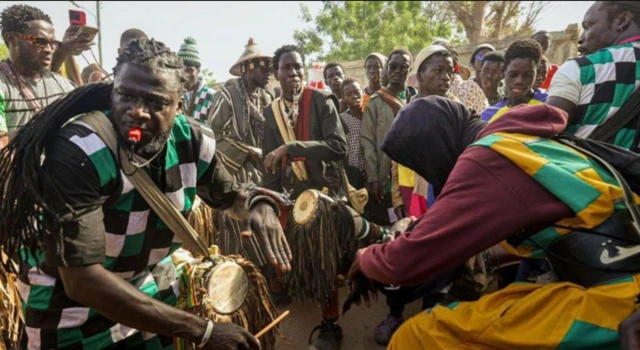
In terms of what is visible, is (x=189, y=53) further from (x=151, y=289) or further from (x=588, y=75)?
(x=588, y=75)

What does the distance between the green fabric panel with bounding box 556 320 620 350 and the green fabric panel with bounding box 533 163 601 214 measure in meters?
0.37

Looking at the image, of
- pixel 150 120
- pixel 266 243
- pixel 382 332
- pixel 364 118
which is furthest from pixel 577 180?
pixel 364 118

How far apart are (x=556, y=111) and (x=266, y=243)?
1405 mm

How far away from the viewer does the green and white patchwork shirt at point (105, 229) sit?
67.2 inches

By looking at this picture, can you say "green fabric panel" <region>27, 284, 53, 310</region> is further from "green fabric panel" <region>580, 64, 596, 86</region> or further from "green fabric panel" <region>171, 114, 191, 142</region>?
"green fabric panel" <region>580, 64, 596, 86</region>

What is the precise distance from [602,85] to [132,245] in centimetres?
254

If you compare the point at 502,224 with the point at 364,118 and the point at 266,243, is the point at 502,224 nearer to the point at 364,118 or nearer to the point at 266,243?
the point at 266,243

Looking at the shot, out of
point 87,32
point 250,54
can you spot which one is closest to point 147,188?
point 87,32

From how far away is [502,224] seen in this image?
5.22ft

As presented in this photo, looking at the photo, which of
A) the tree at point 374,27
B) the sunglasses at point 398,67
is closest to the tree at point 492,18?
the tree at point 374,27

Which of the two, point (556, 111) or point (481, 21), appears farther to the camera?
point (481, 21)

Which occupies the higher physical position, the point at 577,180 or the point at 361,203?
the point at 577,180

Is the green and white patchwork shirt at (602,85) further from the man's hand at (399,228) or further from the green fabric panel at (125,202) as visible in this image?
the green fabric panel at (125,202)

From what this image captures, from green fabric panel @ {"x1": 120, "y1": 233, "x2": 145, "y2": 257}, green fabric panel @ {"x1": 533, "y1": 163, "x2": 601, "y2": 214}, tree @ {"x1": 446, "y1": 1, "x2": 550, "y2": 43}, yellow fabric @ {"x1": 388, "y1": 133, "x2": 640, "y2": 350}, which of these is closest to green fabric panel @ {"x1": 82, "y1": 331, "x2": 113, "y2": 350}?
green fabric panel @ {"x1": 120, "y1": 233, "x2": 145, "y2": 257}
